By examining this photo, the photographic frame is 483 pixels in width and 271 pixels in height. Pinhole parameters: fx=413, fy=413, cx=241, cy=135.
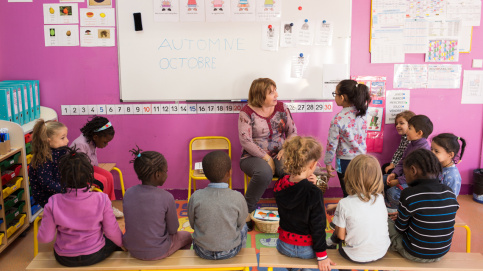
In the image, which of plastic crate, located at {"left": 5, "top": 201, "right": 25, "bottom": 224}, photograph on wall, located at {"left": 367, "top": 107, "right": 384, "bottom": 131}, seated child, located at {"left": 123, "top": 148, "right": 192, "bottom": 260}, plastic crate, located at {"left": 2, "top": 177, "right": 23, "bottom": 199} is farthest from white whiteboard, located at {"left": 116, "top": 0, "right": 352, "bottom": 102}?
seated child, located at {"left": 123, "top": 148, "right": 192, "bottom": 260}

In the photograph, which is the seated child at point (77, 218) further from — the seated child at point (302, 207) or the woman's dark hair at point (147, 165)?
the seated child at point (302, 207)

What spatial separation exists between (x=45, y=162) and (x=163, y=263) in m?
1.19

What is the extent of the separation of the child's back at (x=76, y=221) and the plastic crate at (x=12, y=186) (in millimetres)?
1106

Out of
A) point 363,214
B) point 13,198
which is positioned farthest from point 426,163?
point 13,198

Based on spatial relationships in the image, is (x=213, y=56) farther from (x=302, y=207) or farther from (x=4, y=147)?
(x=302, y=207)

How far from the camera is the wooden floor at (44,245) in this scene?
9.27 ft

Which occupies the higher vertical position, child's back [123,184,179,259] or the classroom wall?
the classroom wall

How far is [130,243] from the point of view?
2137 millimetres

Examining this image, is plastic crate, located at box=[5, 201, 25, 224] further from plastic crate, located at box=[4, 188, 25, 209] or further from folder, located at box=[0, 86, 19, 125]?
folder, located at box=[0, 86, 19, 125]

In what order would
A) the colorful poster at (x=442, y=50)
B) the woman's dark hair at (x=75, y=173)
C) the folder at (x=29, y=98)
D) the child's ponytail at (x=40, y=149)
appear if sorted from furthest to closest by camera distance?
the colorful poster at (x=442, y=50), the folder at (x=29, y=98), the child's ponytail at (x=40, y=149), the woman's dark hair at (x=75, y=173)


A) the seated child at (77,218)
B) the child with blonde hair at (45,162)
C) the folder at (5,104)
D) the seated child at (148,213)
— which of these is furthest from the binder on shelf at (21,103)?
the seated child at (148,213)

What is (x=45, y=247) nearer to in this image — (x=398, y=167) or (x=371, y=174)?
(x=371, y=174)

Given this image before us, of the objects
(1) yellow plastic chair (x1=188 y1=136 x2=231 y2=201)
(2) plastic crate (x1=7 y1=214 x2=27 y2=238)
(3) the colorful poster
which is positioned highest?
(3) the colorful poster

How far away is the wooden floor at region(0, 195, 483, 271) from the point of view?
2826 millimetres
